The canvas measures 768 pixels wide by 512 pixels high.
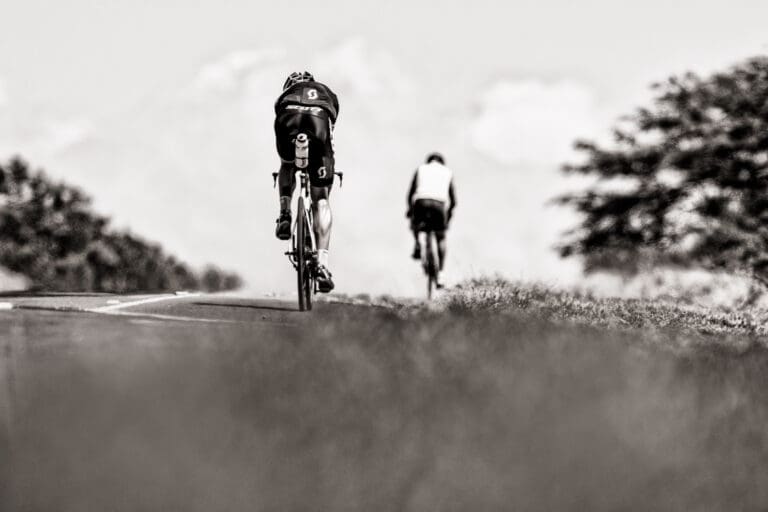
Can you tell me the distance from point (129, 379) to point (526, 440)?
2.12m

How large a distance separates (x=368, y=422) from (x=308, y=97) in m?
4.35

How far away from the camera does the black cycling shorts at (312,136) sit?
8.45 metres

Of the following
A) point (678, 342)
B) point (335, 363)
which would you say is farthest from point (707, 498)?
point (678, 342)

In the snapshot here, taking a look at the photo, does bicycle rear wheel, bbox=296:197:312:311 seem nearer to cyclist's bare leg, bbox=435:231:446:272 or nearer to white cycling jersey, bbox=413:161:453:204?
white cycling jersey, bbox=413:161:453:204

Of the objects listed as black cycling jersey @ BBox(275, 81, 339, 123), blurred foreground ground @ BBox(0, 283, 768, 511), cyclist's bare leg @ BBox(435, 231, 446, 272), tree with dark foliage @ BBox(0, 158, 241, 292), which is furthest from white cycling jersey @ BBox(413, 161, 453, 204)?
tree with dark foliage @ BBox(0, 158, 241, 292)

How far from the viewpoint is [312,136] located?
27.9 feet

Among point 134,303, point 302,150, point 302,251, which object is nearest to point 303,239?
point 302,251

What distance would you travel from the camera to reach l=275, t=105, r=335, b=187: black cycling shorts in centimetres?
845

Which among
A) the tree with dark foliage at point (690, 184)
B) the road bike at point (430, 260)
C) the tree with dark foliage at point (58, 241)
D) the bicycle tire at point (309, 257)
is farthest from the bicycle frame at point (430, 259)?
the tree with dark foliage at point (58, 241)

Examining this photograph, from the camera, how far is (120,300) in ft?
35.0

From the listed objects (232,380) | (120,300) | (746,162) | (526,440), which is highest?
(746,162)

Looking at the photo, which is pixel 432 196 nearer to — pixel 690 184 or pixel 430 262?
pixel 430 262

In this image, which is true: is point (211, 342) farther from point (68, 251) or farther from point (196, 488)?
point (68, 251)

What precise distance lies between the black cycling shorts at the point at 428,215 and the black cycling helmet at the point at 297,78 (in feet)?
18.3
